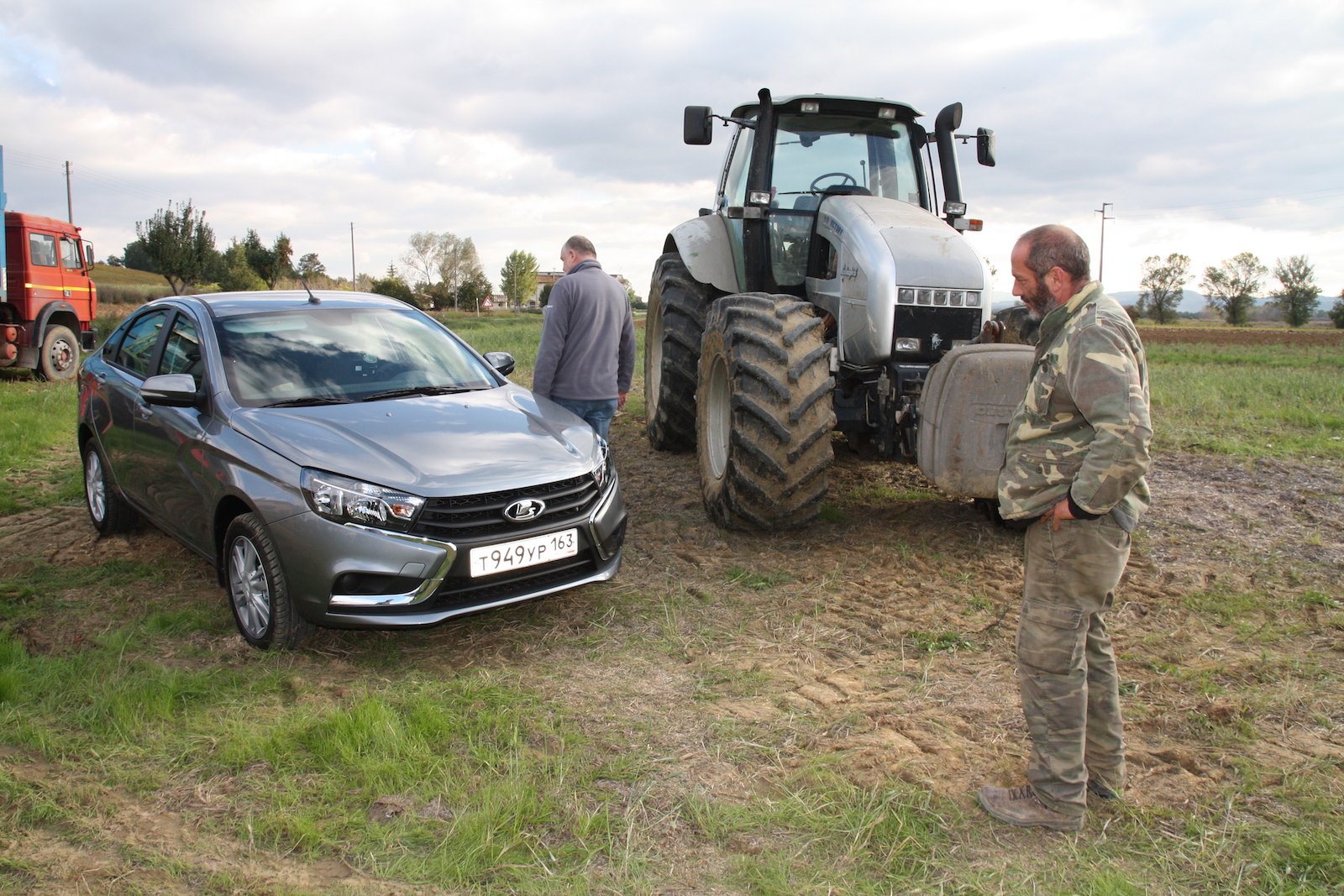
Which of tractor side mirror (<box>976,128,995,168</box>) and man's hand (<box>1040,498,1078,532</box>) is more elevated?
tractor side mirror (<box>976,128,995,168</box>)

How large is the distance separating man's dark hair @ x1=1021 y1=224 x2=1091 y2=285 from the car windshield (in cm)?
300

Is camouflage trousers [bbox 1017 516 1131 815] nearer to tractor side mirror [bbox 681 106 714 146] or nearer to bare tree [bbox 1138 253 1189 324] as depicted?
tractor side mirror [bbox 681 106 714 146]

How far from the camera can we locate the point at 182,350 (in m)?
4.81

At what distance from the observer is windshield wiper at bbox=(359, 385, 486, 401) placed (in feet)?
14.8

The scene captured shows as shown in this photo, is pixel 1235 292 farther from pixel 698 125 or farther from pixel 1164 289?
pixel 698 125

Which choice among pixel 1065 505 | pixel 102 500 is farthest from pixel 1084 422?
pixel 102 500

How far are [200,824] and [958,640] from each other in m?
2.97

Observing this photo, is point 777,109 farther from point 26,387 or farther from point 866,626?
point 26,387

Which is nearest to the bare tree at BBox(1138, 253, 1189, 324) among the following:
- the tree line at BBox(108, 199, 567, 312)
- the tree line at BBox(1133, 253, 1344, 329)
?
the tree line at BBox(1133, 253, 1344, 329)

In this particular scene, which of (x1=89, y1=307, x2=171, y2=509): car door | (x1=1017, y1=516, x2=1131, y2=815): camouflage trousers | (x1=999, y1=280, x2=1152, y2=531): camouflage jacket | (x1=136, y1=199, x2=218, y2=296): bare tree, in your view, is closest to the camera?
(x1=999, y1=280, x2=1152, y2=531): camouflage jacket

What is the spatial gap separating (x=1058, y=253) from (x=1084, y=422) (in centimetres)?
49

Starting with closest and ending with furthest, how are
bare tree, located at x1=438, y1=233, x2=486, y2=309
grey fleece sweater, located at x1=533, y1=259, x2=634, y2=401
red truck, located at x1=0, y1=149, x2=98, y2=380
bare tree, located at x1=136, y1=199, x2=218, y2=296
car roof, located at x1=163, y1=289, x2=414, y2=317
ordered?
1. car roof, located at x1=163, y1=289, x2=414, y2=317
2. grey fleece sweater, located at x1=533, y1=259, x2=634, y2=401
3. red truck, located at x1=0, y1=149, x2=98, y2=380
4. bare tree, located at x1=136, y1=199, x2=218, y2=296
5. bare tree, located at x1=438, y1=233, x2=486, y2=309

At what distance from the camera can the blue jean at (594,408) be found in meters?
5.90

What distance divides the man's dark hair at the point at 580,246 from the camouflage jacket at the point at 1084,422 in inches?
146
